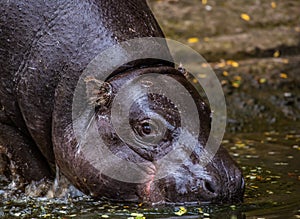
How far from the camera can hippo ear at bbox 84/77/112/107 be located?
23.8 ft

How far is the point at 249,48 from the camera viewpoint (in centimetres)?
1323

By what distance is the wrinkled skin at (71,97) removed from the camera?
22.9 feet

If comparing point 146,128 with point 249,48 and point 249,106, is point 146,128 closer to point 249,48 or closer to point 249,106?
point 249,106

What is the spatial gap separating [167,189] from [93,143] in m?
0.81

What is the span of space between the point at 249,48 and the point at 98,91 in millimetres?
6336

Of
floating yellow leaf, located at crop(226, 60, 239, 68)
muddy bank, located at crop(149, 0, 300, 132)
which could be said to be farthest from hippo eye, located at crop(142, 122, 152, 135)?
floating yellow leaf, located at crop(226, 60, 239, 68)

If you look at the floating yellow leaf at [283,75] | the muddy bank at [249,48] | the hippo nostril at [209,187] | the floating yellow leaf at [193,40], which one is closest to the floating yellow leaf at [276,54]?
the muddy bank at [249,48]

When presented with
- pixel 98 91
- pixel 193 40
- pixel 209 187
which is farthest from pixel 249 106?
pixel 209 187

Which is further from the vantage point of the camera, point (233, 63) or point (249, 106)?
point (233, 63)

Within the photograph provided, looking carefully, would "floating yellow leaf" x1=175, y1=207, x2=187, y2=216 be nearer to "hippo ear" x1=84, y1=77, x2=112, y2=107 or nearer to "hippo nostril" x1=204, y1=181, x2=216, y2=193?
"hippo nostril" x1=204, y1=181, x2=216, y2=193

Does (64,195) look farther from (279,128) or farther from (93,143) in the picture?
(279,128)

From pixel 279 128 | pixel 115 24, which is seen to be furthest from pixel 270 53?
pixel 115 24

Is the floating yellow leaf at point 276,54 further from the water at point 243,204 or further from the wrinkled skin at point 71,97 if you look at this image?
the wrinkled skin at point 71,97

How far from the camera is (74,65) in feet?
24.7
